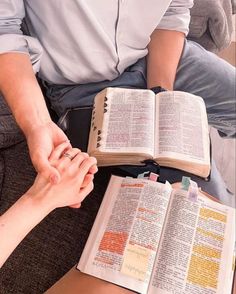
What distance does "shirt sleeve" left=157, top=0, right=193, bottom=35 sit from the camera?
3.30 feet

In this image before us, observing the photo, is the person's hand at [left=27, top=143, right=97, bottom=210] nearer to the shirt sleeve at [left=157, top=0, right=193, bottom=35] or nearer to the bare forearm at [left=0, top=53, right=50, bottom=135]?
the bare forearm at [left=0, top=53, right=50, bottom=135]

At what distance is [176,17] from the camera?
A: 3.34 feet

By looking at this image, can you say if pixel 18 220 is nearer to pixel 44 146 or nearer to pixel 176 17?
pixel 44 146

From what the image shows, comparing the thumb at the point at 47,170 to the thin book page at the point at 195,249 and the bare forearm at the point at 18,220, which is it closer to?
the bare forearm at the point at 18,220

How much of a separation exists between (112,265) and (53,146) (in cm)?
25

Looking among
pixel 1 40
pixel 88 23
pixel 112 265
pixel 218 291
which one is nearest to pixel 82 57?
pixel 88 23

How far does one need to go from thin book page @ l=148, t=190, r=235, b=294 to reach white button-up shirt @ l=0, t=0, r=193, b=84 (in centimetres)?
39

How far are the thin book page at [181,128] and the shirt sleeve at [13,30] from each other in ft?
1.08

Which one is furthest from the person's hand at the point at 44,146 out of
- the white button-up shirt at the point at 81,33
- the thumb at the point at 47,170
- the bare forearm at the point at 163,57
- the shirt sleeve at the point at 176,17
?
the shirt sleeve at the point at 176,17

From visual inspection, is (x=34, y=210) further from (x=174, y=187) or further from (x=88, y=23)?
(x=88, y=23)

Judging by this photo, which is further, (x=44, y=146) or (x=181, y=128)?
(x=181, y=128)

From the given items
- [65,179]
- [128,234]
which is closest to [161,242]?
[128,234]

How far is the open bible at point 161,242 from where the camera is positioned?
0.68 m

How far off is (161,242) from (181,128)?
0.85 feet
